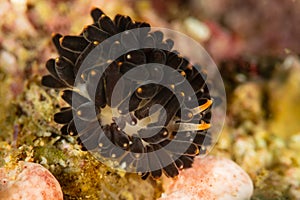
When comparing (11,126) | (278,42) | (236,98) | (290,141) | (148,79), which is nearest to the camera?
(148,79)

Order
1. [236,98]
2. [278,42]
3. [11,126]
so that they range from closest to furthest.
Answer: [11,126] < [236,98] < [278,42]

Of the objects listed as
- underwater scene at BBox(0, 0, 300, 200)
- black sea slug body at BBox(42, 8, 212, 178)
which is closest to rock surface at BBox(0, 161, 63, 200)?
underwater scene at BBox(0, 0, 300, 200)

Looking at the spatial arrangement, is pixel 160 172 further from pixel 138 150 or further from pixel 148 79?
pixel 148 79

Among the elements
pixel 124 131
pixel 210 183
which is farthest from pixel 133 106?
pixel 210 183

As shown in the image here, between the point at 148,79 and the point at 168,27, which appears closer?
the point at 148,79

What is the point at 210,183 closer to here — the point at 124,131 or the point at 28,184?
the point at 124,131

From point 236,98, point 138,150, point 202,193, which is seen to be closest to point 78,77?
point 138,150

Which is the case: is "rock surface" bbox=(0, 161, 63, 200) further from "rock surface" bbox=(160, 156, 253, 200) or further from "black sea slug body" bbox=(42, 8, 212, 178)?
"rock surface" bbox=(160, 156, 253, 200)

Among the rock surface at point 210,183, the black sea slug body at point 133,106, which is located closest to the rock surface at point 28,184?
the black sea slug body at point 133,106

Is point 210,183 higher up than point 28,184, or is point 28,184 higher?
point 210,183
